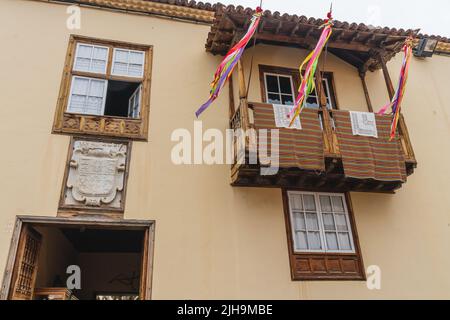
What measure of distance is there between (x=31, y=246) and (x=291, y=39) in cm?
657

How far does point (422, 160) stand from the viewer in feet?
26.5

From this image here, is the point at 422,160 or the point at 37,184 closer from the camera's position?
the point at 37,184

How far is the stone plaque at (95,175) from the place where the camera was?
6.14m

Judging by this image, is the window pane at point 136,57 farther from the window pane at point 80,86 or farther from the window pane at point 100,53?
the window pane at point 80,86

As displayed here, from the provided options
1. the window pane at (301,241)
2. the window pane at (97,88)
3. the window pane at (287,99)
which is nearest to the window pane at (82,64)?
the window pane at (97,88)

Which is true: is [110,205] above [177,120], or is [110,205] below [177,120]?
below

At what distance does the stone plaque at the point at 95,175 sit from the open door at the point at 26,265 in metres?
0.84

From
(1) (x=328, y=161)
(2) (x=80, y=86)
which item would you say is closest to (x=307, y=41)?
(1) (x=328, y=161)

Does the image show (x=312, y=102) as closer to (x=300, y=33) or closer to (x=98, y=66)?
(x=300, y=33)

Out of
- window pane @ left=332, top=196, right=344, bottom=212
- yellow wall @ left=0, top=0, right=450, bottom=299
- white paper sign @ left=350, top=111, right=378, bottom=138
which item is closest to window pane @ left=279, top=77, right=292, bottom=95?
yellow wall @ left=0, top=0, right=450, bottom=299

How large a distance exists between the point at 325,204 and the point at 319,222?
45 cm

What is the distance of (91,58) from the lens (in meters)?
7.56
